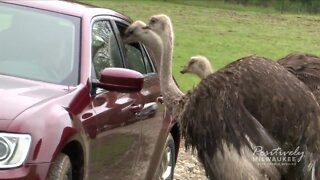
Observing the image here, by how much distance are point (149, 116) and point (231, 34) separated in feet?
87.9

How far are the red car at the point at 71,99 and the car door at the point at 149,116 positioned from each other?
0.01m

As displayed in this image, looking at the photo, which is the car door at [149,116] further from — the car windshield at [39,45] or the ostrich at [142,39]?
the car windshield at [39,45]

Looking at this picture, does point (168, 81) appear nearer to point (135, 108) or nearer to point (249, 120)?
point (135, 108)

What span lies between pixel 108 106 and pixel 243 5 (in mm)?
56880

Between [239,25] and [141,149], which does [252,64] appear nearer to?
[141,149]

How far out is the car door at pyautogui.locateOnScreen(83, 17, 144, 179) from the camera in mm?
6222

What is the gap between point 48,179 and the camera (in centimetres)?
538

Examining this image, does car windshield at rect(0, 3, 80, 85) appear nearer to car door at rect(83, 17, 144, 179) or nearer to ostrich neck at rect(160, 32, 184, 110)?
car door at rect(83, 17, 144, 179)

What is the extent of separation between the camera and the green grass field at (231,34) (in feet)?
85.5

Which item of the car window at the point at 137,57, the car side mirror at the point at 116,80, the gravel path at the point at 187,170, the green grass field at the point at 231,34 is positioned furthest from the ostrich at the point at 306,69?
the green grass field at the point at 231,34

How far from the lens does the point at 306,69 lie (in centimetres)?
719

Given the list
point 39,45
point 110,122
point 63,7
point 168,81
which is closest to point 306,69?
point 168,81

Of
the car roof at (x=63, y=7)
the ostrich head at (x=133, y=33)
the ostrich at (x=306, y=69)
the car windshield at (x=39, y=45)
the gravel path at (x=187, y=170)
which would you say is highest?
the car roof at (x=63, y=7)

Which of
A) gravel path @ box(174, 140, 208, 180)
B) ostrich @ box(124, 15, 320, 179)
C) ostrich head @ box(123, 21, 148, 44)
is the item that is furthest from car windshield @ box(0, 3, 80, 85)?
gravel path @ box(174, 140, 208, 180)
